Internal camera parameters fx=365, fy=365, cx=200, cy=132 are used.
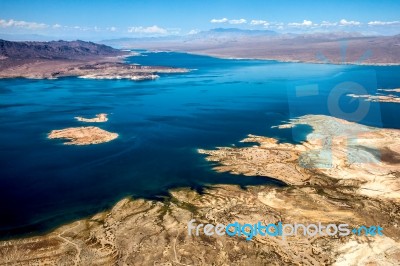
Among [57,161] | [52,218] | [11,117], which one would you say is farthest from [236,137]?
[11,117]

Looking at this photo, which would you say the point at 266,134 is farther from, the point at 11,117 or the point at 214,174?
the point at 11,117

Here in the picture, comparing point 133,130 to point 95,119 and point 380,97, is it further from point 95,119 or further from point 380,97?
point 380,97

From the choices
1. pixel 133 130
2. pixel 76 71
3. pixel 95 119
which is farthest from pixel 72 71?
pixel 133 130

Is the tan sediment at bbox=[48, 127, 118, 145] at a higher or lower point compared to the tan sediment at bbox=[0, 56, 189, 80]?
lower

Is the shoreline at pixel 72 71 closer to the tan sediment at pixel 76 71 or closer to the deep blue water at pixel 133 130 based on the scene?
the tan sediment at pixel 76 71

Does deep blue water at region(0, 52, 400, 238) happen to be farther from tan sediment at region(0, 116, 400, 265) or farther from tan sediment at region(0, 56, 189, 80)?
tan sediment at region(0, 56, 189, 80)

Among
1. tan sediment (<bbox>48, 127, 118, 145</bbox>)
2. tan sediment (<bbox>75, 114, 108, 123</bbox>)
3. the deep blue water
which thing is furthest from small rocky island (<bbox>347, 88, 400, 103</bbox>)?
tan sediment (<bbox>48, 127, 118, 145</bbox>)

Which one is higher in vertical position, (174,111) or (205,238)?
(174,111)
